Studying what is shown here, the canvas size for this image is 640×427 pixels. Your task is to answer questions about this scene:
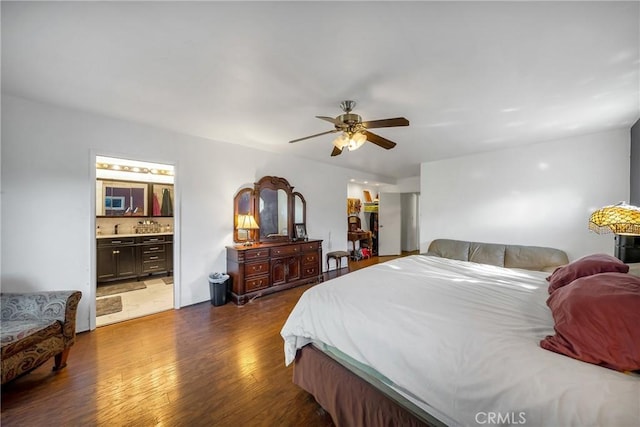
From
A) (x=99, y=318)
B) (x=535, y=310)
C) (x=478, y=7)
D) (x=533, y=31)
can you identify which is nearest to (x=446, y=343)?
(x=535, y=310)

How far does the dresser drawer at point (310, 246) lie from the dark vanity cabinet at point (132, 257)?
2.92 metres

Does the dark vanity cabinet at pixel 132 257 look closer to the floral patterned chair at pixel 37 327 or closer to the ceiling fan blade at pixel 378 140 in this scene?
the floral patterned chair at pixel 37 327

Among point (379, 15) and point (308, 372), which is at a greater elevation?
point (379, 15)

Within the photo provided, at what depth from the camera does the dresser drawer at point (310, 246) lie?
4165 mm

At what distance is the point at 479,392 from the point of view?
0.91m

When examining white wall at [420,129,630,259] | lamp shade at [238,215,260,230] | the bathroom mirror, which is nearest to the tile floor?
lamp shade at [238,215,260,230]

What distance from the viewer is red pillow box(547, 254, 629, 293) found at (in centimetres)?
151

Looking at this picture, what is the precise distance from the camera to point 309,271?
4273mm

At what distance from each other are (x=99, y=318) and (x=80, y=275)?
72 cm

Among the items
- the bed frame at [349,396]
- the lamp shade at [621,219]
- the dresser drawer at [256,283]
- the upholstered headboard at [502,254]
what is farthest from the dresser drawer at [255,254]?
the lamp shade at [621,219]

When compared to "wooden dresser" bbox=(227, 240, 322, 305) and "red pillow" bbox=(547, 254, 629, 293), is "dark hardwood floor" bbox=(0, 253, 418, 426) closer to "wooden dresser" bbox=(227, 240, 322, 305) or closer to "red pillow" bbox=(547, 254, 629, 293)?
"wooden dresser" bbox=(227, 240, 322, 305)

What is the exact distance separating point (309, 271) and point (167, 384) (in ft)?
8.88

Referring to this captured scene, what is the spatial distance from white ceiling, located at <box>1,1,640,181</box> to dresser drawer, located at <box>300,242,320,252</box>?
2.21 metres

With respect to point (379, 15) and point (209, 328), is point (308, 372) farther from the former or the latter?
point (379, 15)
